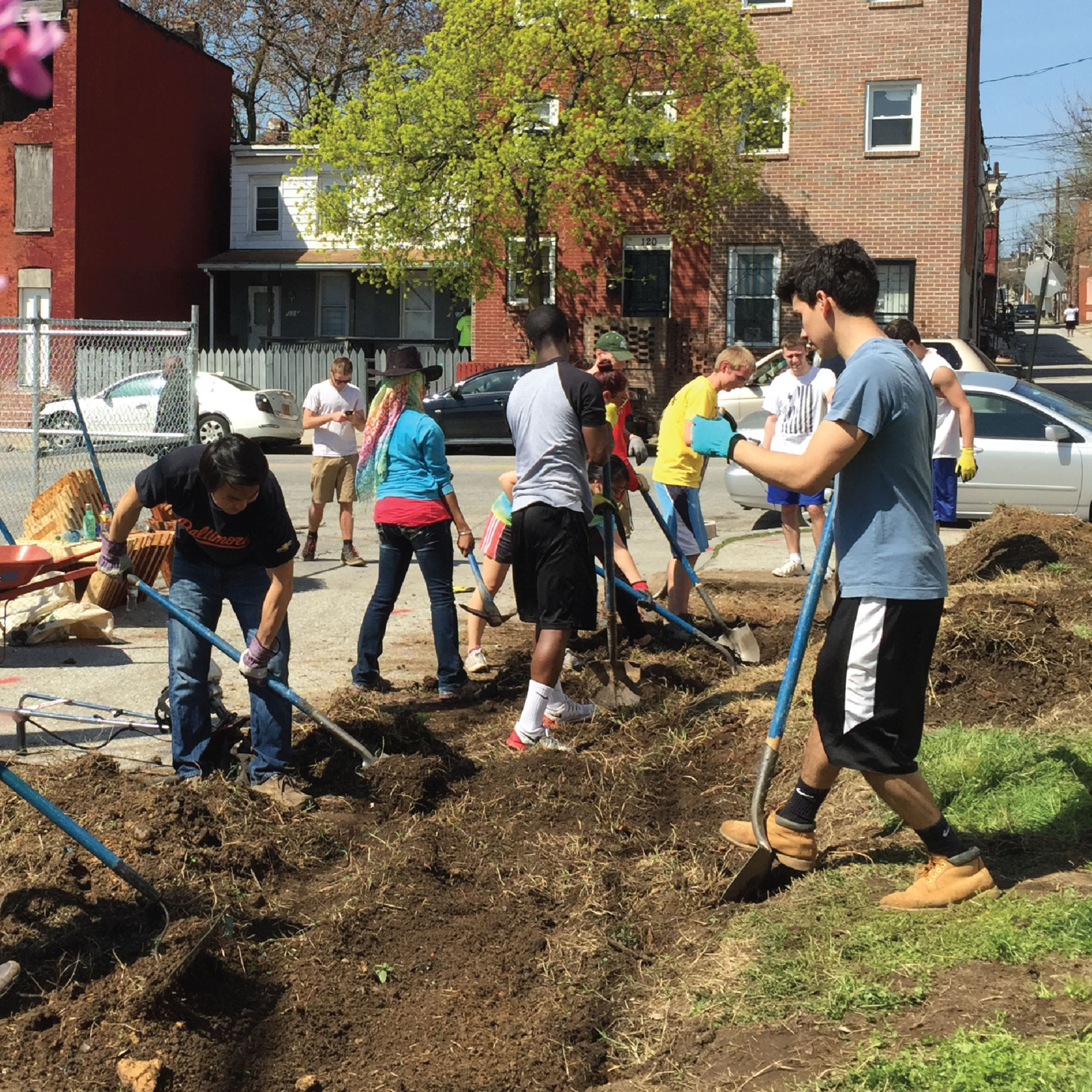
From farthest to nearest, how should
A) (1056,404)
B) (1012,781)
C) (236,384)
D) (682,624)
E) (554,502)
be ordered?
1. (236,384)
2. (1056,404)
3. (682,624)
4. (554,502)
5. (1012,781)

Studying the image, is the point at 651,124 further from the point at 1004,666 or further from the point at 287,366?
the point at 1004,666

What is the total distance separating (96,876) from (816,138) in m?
26.2

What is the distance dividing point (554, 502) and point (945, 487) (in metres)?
4.75

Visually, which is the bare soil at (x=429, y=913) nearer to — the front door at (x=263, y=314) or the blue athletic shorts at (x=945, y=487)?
the blue athletic shorts at (x=945, y=487)

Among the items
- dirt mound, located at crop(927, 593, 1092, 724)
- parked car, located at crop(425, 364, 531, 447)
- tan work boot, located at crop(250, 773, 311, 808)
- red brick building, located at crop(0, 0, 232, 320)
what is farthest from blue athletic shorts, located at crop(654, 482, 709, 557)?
red brick building, located at crop(0, 0, 232, 320)

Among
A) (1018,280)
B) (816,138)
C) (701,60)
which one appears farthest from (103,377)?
(1018,280)

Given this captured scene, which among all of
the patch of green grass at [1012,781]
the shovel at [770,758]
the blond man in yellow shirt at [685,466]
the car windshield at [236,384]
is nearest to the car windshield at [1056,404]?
the blond man in yellow shirt at [685,466]

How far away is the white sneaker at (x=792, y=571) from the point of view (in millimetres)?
10695

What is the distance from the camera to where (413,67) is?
94.5ft

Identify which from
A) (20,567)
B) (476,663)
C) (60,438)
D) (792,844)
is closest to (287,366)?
(60,438)

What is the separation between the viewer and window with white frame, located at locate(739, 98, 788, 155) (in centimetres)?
2642

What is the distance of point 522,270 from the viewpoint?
27156mm

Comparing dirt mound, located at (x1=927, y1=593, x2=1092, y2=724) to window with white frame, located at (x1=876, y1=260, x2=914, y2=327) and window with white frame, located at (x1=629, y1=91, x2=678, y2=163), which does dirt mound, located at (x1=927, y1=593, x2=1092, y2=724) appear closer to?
window with white frame, located at (x1=629, y1=91, x2=678, y2=163)

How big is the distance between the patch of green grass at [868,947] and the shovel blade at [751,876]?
0.59 feet
